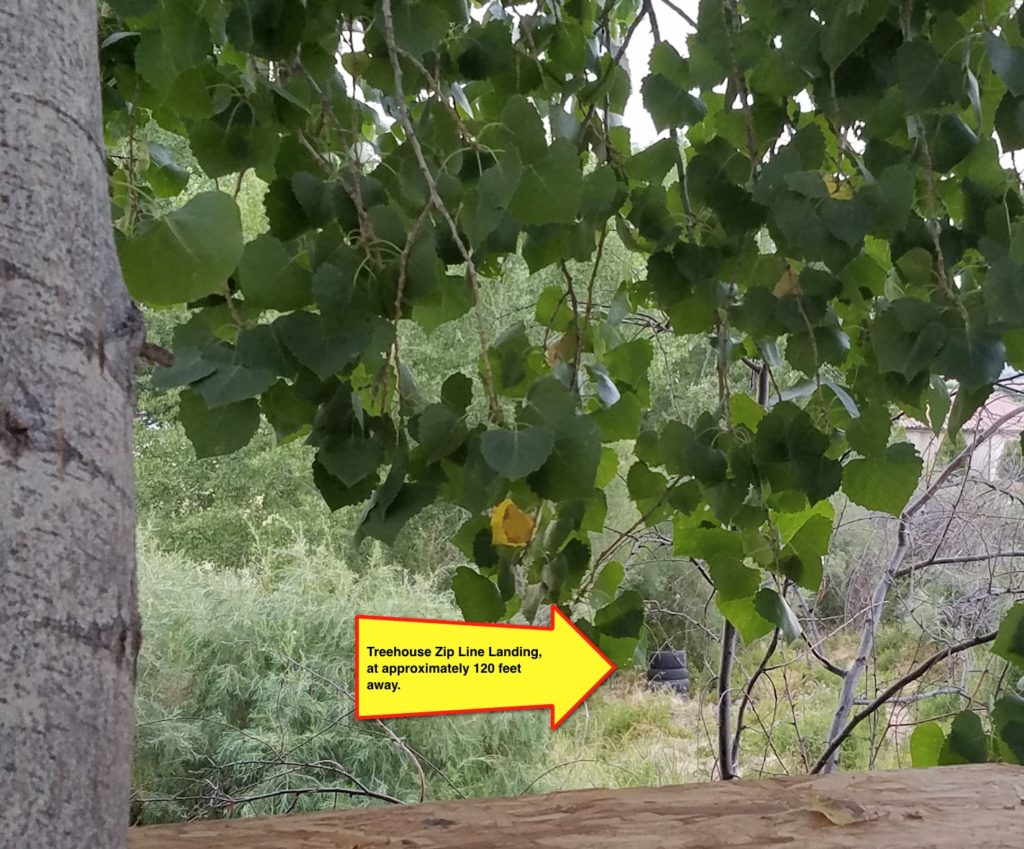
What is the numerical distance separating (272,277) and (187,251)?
0.28 feet

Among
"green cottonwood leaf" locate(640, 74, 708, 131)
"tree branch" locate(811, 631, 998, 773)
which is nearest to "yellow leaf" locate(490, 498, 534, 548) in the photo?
"green cottonwood leaf" locate(640, 74, 708, 131)

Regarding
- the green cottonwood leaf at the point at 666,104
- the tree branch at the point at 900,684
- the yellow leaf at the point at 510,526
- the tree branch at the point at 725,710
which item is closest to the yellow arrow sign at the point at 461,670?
the tree branch at the point at 725,710

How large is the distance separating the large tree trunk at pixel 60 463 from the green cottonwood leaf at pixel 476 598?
29cm

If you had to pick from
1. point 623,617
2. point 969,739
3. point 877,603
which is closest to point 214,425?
point 623,617

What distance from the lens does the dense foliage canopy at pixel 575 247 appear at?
35 centimetres

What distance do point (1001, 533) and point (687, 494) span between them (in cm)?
122

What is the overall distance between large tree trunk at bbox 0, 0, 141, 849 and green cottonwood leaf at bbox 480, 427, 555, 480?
13 centimetres

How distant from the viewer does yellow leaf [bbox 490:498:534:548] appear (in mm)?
494

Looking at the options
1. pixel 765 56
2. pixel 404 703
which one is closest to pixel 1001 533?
pixel 404 703

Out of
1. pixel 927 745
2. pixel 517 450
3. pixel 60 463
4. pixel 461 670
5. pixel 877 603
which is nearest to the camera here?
pixel 60 463

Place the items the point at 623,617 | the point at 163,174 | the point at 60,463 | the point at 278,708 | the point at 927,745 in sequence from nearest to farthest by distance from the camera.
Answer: the point at 60,463
the point at 623,617
the point at 927,745
the point at 163,174
the point at 278,708

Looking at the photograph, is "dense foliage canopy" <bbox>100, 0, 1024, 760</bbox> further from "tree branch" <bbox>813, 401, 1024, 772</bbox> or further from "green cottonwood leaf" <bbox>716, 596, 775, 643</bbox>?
"tree branch" <bbox>813, 401, 1024, 772</bbox>

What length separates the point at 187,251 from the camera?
28 cm

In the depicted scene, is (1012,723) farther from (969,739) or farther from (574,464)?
(574,464)
